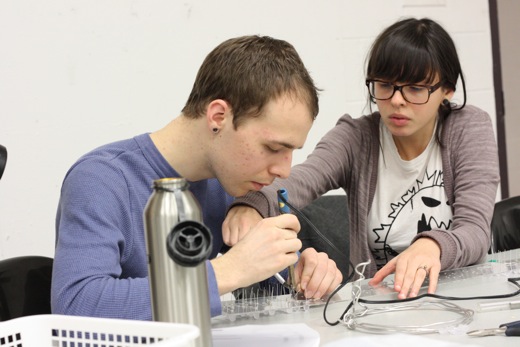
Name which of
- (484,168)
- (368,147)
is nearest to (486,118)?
(484,168)

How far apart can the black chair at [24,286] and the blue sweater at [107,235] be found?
0.16 m

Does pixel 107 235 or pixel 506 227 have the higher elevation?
pixel 107 235

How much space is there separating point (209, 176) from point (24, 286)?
411 mm

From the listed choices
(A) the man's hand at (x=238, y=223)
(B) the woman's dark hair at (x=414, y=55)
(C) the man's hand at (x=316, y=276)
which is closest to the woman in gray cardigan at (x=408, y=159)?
(B) the woman's dark hair at (x=414, y=55)

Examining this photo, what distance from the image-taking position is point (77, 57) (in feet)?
7.81

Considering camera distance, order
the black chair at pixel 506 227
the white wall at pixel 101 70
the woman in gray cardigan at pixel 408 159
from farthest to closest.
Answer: the white wall at pixel 101 70 < the black chair at pixel 506 227 < the woman in gray cardigan at pixel 408 159

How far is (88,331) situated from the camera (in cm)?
74

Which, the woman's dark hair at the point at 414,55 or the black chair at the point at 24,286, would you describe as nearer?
the black chair at the point at 24,286

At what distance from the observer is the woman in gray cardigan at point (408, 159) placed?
1.74 meters

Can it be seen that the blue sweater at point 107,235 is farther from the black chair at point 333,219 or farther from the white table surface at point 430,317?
the black chair at point 333,219

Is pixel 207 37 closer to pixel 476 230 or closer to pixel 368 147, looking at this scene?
pixel 368 147

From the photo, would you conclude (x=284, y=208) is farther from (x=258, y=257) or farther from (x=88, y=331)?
(x=88, y=331)

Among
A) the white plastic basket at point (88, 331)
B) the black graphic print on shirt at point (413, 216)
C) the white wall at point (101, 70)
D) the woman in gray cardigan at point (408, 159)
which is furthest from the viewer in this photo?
the white wall at point (101, 70)

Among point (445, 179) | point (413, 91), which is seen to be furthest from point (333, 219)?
point (413, 91)
